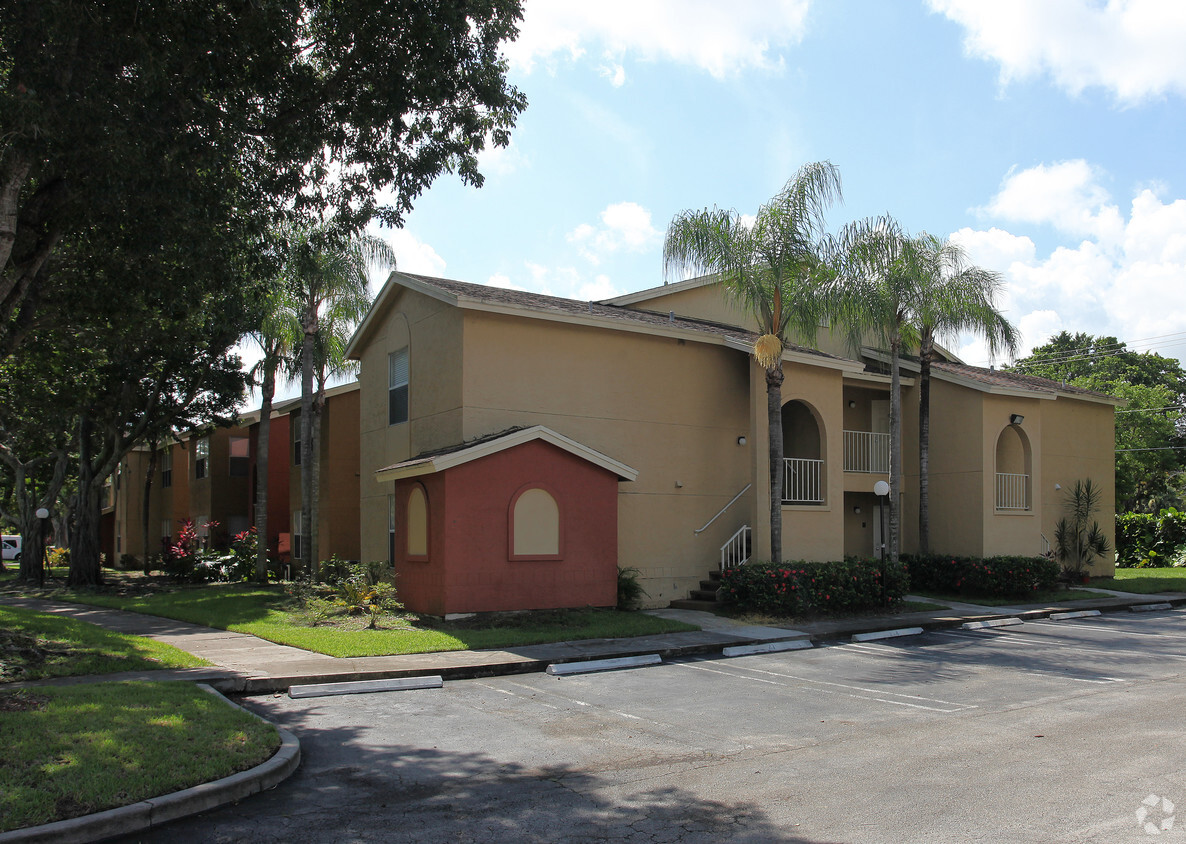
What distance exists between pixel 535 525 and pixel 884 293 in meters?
9.64

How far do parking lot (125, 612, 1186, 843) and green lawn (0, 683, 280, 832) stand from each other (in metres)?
0.48

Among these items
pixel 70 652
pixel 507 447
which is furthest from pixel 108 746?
pixel 507 447

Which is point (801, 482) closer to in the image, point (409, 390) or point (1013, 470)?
point (1013, 470)

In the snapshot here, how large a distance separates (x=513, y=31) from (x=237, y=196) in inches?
173

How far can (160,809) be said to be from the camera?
5.94 metres

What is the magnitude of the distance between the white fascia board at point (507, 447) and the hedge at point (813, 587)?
3034 mm

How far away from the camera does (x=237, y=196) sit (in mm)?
12484

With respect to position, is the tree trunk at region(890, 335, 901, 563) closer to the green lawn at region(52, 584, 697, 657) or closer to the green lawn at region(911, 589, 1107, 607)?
the green lawn at region(911, 589, 1107, 607)

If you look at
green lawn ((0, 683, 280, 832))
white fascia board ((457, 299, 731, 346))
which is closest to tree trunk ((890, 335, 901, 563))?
white fascia board ((457, 299, 731, 346))

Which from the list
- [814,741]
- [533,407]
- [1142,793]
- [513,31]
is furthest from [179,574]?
[1142,793]

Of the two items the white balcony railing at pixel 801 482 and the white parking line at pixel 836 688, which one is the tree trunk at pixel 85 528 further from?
the white parking line at pixel 836 688

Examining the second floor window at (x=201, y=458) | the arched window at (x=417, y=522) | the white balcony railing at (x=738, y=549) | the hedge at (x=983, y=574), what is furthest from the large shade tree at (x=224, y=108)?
the second floor window at (x=201, y=458)

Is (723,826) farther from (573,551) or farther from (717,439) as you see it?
(717,439)

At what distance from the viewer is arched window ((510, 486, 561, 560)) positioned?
15844mm
